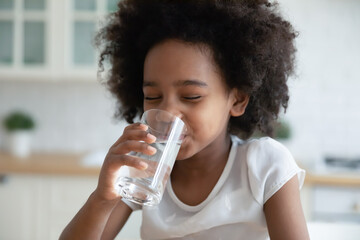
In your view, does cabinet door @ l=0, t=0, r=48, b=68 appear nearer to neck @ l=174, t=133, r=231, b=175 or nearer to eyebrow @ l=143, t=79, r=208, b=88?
neck @ l=174, t=133, r=231, b=175

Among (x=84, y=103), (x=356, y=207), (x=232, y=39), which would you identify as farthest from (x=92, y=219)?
(x=84, y=103)

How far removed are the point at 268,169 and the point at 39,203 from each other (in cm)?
169

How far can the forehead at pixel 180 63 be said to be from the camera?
1022 mm

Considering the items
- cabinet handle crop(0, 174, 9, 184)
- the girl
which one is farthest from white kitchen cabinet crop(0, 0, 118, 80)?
the girl

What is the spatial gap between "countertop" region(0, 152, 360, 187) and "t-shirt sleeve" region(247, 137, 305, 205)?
46.7 inches

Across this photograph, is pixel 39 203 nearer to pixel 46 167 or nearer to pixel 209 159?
pixel 46 167

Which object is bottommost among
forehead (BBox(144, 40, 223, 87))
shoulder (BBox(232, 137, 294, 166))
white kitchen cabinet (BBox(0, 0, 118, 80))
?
shoulder (BBox(232, 137, 294, 166))

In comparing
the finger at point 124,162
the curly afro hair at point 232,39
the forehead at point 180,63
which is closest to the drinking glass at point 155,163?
the finger at point 124,162

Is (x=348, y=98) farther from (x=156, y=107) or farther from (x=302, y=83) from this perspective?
(x=156, y=107)

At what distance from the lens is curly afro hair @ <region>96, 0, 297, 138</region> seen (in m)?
1.11

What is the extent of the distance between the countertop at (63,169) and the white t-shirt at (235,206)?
119 centimetres

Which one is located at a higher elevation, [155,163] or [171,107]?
[171,107]

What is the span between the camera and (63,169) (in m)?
2.42

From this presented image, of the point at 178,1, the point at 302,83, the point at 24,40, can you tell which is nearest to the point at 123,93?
the point at 178,1
